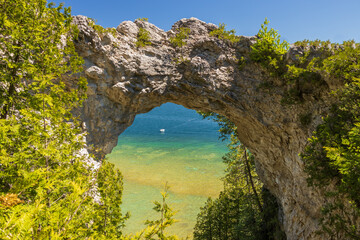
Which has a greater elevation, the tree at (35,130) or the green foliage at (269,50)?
the green foliage at (269,50)

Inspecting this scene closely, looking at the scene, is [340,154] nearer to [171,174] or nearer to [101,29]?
[101,29]

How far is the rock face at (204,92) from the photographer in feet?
39.1

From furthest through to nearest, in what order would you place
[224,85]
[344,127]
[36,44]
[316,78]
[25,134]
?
1. [224,85]
2. [316,78]
3. [344,127]
4. [36,44]
5. [25,134]

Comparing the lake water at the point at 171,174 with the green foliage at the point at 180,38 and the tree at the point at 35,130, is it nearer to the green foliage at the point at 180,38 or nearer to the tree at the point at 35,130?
the green foliage at the point at 180,38

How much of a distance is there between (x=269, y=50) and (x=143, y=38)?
8.79 meters

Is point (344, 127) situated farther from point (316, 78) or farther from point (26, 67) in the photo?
point (26, 67)

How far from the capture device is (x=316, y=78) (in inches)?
442

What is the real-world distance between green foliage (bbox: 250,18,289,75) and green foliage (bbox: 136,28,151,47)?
743 centimetres

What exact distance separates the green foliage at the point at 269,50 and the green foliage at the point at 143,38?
24.4 ft

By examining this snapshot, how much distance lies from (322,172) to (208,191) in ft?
110

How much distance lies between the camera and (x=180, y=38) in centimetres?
1384

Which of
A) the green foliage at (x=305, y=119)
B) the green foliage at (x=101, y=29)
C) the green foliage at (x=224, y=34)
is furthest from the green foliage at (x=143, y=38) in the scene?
the green foliage at (x=305, y=119)

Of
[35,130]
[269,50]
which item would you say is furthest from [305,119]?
[35,130]

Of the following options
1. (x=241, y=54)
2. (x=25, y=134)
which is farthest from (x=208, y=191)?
(x=25, y=134)
